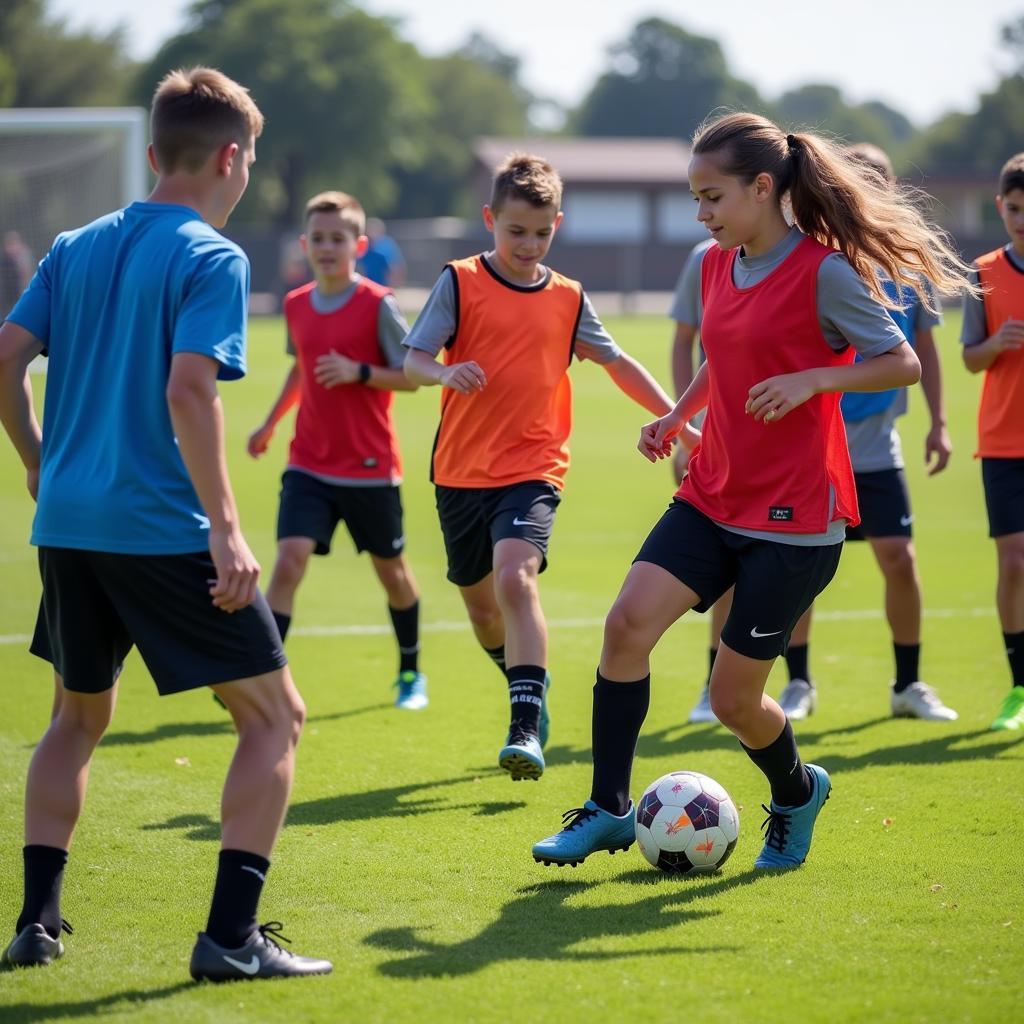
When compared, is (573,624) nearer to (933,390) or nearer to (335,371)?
(335,371)

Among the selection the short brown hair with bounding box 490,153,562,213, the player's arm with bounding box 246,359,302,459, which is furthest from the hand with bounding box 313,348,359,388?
the short brown hair with bounding box 490,153,562,213

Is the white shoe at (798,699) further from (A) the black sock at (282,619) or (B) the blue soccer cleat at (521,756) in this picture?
(A) the black sock at (282,619)

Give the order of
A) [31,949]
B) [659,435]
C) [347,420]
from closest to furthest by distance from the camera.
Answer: [31,949]
[659,435]
[347,420]

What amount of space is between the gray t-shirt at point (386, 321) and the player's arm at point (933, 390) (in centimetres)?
246

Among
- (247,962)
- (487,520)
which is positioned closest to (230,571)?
(247,962)

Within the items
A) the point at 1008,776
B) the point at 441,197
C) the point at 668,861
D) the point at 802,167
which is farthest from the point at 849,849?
the point at 441,197

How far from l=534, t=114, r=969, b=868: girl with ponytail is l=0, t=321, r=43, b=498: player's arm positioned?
175 cm

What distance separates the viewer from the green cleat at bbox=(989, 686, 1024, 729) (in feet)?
22.2

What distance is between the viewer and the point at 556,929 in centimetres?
422

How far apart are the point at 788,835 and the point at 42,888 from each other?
7.44 ft

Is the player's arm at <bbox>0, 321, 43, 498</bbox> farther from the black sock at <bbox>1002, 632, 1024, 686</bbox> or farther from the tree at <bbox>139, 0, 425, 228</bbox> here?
the tree at <bbox>139, 0, 425, 228</bbox>

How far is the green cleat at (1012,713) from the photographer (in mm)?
6770

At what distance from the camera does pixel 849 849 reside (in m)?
4.98

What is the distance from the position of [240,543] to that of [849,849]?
241cm
